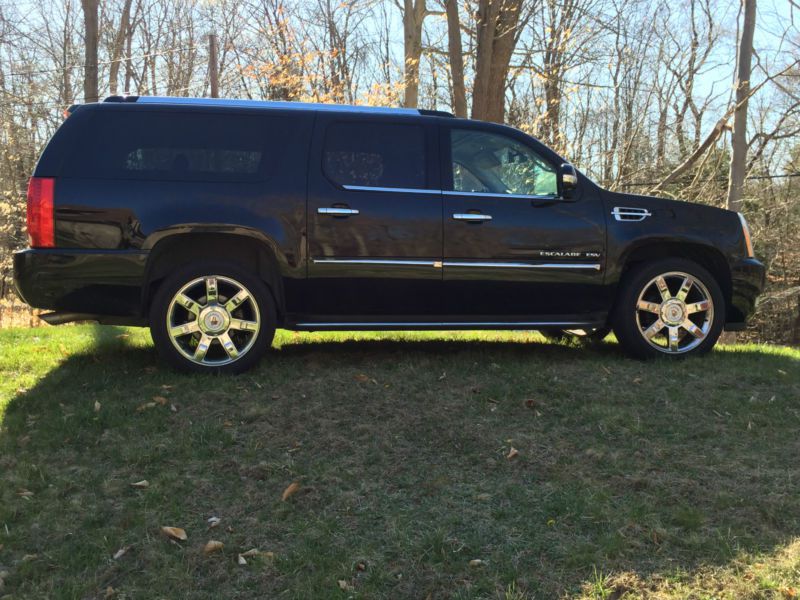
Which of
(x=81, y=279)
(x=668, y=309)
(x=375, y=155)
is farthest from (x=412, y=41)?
(x=81, y=279)

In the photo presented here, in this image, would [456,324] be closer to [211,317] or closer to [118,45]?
[211,317]

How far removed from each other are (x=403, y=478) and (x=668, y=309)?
9.66 ft

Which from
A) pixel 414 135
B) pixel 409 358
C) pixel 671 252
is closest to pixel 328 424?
pixel 409 358

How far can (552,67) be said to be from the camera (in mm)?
14703

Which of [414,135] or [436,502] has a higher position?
[414,135]

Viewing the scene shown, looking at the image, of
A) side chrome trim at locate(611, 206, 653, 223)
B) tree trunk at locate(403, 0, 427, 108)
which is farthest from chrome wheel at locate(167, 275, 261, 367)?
tree trunk at locate(403, 0, 427, 108)

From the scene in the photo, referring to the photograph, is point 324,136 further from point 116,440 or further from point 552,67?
point 552,67

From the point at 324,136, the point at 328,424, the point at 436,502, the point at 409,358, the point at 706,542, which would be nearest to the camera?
the point at 706,542

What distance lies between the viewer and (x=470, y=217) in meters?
4.73

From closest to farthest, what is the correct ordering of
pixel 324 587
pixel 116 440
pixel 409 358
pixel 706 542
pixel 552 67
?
pixel 324 587 < pixel 706 542 < pixel 116 440 < pixel 409 358 < pixel 552 67

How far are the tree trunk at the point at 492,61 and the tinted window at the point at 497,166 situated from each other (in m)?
6.65

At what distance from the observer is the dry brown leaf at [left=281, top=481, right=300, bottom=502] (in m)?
3.01

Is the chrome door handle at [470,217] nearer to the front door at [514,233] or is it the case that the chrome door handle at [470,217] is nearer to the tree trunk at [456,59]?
the front door at [514,233]

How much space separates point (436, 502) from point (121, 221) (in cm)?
289
